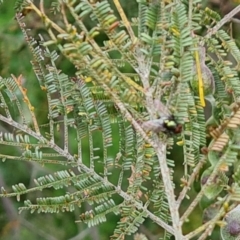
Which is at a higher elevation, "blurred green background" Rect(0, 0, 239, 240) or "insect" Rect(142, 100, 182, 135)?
"insect" Rect(142, 100, 182, 135)

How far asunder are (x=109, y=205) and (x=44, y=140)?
0.40ft

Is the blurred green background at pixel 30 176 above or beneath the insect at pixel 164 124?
beneath

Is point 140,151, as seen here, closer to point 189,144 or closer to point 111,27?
point 189,144

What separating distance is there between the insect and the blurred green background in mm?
798

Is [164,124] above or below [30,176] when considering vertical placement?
above

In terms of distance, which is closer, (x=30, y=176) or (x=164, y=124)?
(x=164, y=124)

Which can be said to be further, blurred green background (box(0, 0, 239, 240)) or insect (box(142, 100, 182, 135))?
blurred green background (box(0, 0, 239, 240))

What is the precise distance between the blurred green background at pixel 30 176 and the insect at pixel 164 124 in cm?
80

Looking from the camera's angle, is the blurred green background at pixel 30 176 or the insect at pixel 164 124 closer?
the insect at pixel 164 124

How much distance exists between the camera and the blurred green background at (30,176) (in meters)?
1.46

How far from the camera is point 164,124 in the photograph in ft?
1.98

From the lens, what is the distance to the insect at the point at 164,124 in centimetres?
60

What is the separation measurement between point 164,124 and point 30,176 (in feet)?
4.11

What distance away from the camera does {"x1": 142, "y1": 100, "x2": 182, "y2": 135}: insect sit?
60cm
